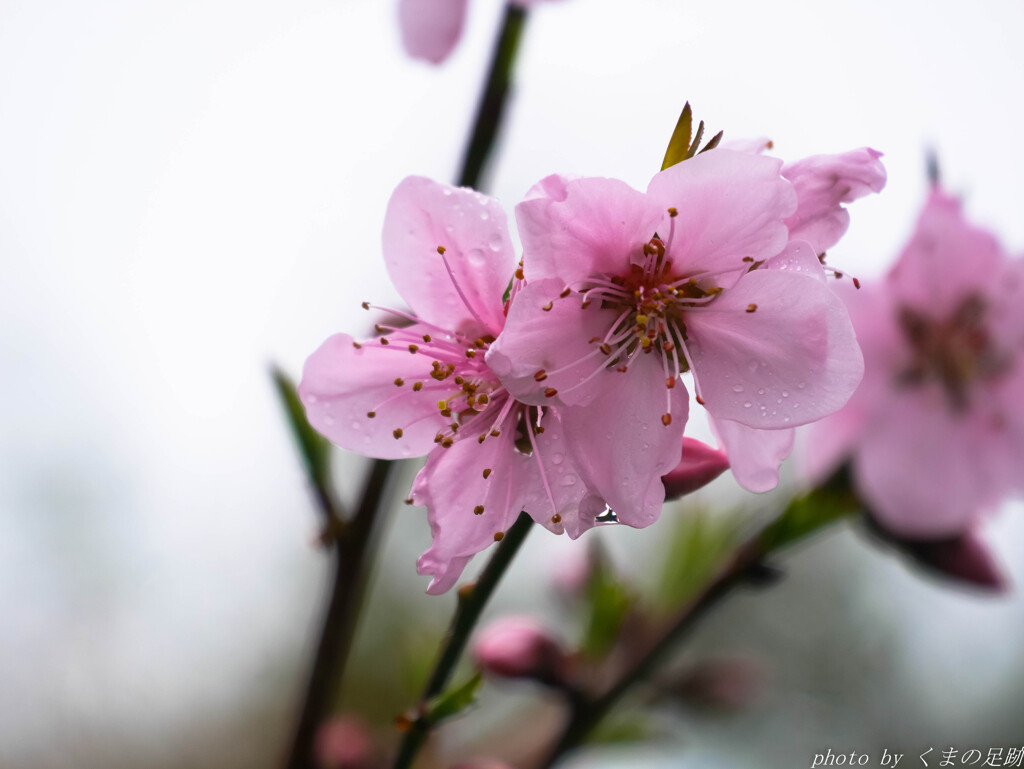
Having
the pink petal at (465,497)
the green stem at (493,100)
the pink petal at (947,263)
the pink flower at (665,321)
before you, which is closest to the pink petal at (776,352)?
the pink flower at (665,321)

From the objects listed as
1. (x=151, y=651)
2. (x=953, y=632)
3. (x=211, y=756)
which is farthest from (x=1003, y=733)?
(x=151, y=651)

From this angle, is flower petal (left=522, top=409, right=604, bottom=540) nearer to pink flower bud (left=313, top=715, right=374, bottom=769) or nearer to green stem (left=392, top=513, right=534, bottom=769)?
green stem (left=392, top=513, right=534, bottom=769)

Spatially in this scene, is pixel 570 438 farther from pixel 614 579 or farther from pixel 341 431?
pixel 614 579

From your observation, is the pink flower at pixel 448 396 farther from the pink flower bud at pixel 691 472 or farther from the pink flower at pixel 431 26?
the pink flower at pixel 431 26

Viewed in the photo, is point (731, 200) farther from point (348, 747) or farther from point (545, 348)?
point (348, 747)

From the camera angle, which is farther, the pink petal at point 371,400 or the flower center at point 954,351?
the flower center at point 954,351

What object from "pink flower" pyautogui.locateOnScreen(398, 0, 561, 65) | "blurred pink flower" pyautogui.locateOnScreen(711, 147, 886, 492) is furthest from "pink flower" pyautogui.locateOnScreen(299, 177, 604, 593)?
"pink flower" pyautogui.locateOnScreen(398, 0, 561, 65)

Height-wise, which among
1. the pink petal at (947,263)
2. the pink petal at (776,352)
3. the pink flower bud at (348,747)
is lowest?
the pink flower bud at (348,747)
